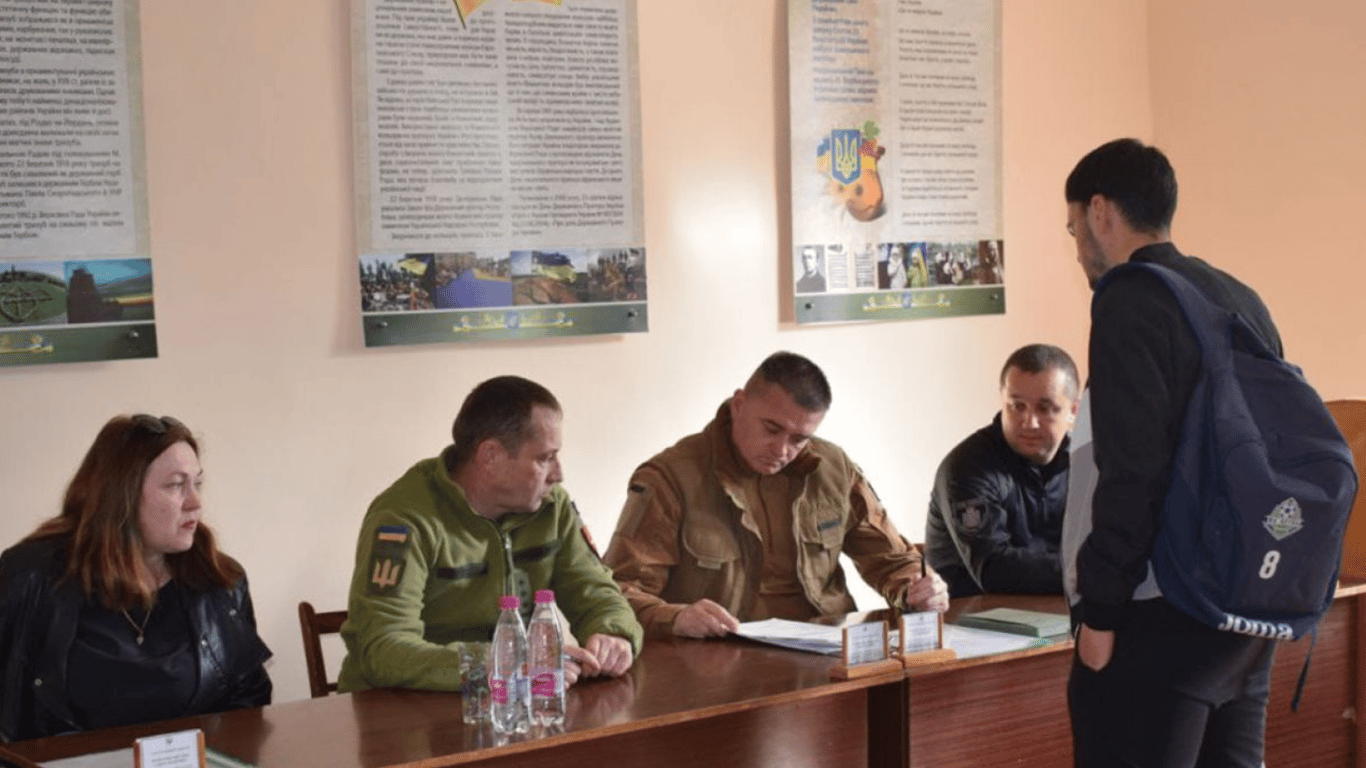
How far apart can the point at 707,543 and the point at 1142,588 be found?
52.6 inches

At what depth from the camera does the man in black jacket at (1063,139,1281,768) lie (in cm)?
249

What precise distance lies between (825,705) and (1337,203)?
295 cm

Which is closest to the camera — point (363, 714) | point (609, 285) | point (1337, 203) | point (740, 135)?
point (363, 714)

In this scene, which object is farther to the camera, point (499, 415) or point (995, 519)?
point (995, 519)

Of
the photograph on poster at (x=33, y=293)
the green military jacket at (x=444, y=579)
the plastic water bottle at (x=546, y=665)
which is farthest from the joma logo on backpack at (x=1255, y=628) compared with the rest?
the photograph on poster at (x=33, y=293)

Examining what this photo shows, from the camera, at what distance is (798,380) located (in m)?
3.68

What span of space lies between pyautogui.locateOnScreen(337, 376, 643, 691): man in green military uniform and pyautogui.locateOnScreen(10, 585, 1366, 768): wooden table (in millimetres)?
139

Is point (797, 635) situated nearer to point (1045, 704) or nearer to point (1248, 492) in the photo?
point (1045, 704)

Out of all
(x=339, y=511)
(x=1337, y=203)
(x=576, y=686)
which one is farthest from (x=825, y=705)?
(x=1337, y=203)

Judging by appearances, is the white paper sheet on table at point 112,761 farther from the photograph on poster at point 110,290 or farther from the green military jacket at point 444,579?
the photograph on poster at point 110,290

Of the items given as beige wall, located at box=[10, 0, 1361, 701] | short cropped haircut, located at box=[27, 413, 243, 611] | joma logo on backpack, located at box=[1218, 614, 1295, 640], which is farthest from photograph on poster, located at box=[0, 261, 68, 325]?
joma logo on backpack, located at box=[1218, 614, 1295, 640]

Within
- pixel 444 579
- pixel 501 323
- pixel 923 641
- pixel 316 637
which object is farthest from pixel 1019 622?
pixel 501 323

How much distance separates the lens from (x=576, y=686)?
2932mm

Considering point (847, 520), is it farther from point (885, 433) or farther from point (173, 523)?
point (173, 523)
